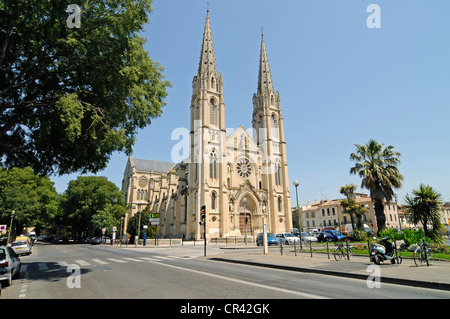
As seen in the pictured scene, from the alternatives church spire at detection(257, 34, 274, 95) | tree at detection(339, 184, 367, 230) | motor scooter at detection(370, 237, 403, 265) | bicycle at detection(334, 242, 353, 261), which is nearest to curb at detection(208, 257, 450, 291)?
motor scooter at detection(370, 237, 403, 265)

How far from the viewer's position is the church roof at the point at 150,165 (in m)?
66.3

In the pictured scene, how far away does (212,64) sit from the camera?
4744 centimetres

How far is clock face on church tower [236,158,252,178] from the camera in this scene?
46156 mm

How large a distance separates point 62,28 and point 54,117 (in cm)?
306

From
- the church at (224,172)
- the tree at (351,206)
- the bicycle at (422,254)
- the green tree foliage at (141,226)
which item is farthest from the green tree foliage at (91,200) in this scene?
the bicycle at (422,254)

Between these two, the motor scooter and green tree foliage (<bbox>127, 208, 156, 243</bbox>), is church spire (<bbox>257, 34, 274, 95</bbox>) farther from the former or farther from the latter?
the motor scooter

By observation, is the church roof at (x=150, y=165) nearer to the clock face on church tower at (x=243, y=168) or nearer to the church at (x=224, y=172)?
the church at (x=224, y=172)

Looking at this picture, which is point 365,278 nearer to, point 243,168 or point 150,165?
point 243,168

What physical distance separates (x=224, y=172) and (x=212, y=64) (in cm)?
2088

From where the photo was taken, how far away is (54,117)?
30.1ft

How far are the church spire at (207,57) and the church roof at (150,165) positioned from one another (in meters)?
31.5

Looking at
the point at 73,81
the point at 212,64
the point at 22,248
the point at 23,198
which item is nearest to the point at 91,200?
the point at 23,198

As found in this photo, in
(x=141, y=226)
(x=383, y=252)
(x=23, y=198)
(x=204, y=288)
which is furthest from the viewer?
(x=141, y=226)

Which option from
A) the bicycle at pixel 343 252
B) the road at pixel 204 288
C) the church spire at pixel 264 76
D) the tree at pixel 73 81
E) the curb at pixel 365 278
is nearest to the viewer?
the road at pixel 204 288
